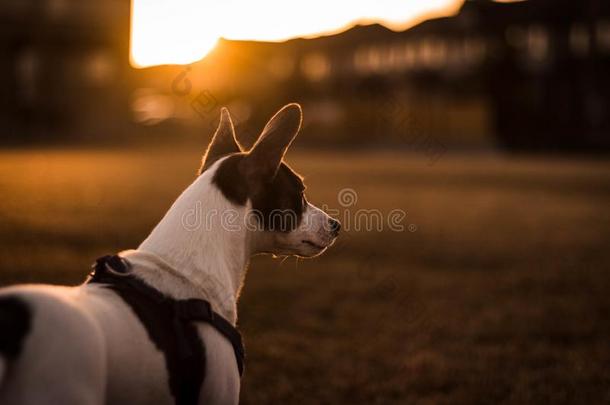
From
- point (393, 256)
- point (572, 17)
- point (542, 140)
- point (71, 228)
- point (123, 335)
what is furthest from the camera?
point (572, 17)

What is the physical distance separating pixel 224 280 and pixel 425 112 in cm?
5626

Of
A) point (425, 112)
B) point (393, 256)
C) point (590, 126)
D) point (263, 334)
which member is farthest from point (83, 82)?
point (263, 334)

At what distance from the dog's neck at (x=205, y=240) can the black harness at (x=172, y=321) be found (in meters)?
0.21

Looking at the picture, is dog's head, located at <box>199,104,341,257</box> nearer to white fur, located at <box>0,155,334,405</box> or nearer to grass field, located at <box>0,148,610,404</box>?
white fur, located at <box>0,155,334,405</box>

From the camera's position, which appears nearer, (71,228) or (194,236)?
(194,236)

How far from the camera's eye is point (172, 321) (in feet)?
9.53

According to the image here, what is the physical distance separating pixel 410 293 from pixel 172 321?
5728mm

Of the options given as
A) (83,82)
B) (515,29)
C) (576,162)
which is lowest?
(576,162)

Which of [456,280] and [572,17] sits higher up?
[572,17]

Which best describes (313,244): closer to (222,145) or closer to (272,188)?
(272,188)

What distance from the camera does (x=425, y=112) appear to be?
57906 mm

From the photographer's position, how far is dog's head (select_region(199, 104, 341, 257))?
133 inches

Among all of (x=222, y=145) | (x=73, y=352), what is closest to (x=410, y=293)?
(x=222, y=145)

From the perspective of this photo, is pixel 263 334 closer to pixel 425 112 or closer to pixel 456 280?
pixel 456 280
